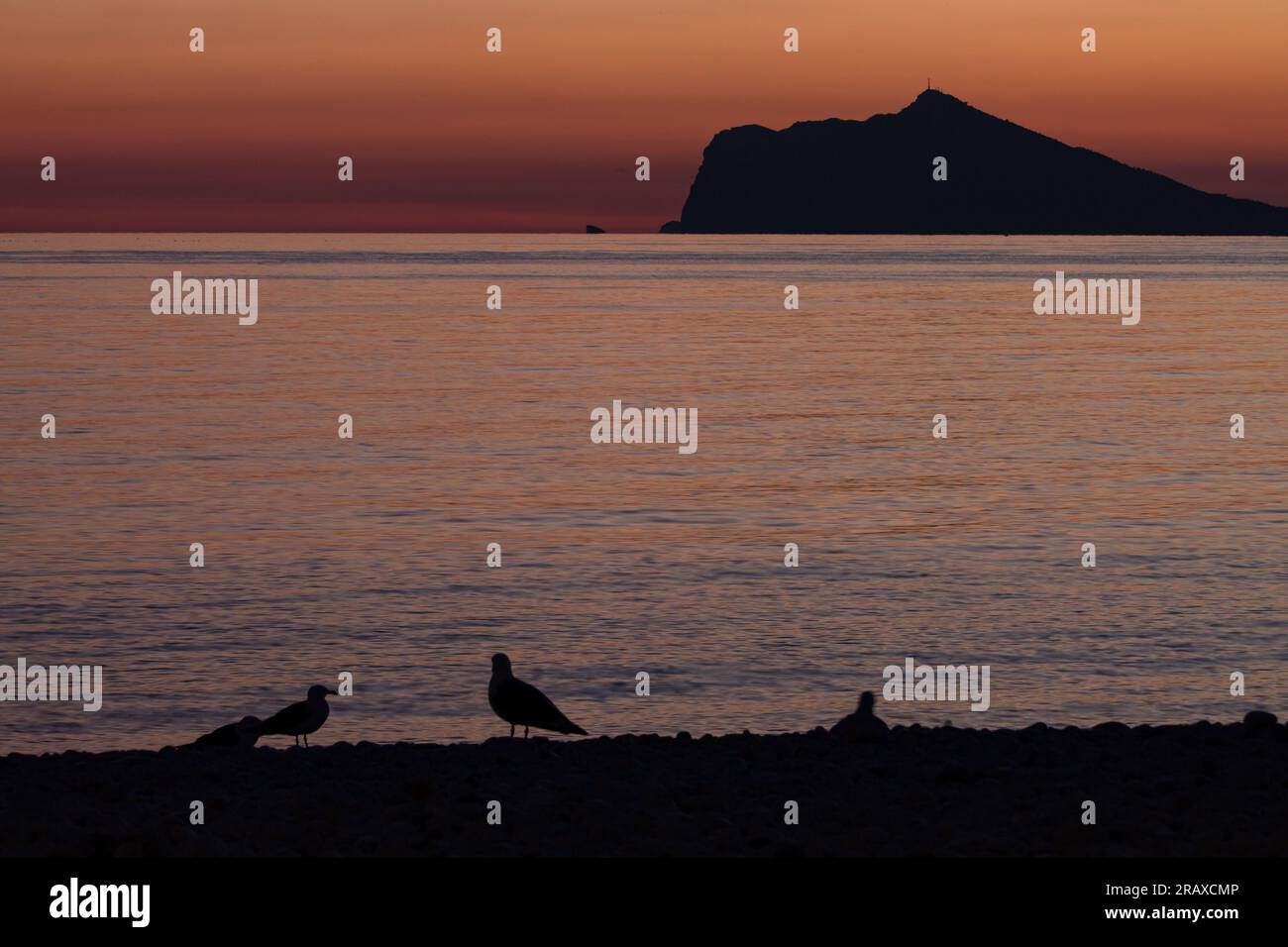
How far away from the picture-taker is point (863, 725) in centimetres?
1388

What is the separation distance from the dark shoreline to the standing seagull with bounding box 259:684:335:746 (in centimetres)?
63

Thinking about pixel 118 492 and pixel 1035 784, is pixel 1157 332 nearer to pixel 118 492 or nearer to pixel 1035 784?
pixel 118 492

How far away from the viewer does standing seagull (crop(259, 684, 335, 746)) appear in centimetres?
1497

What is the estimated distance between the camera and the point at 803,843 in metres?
9.72

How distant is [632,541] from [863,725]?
13.9 meters
